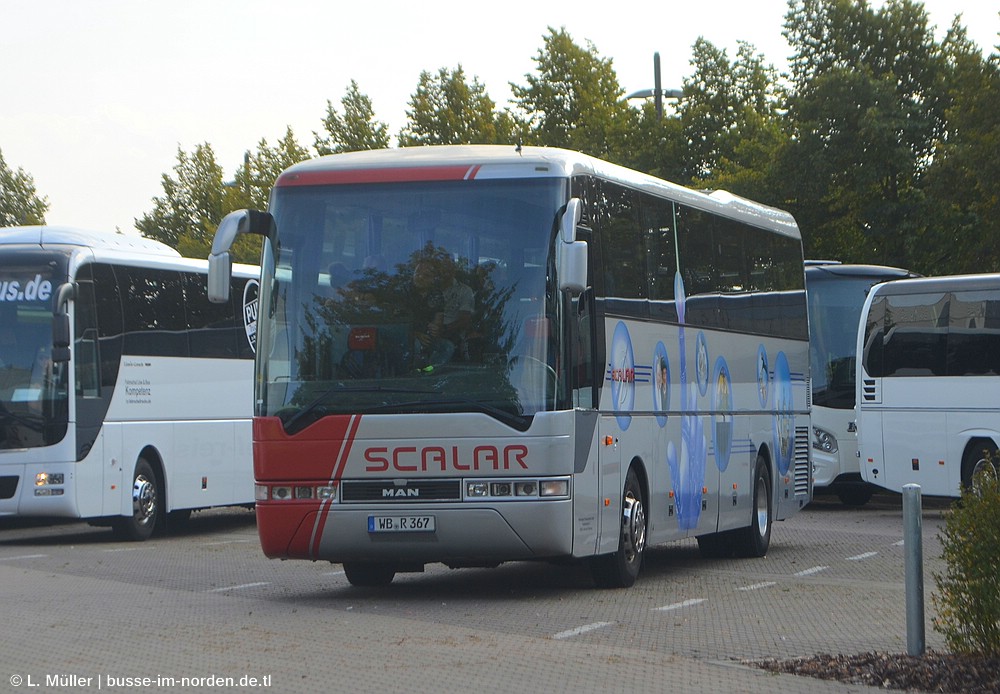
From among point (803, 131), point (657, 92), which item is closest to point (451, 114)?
point (657, 92)

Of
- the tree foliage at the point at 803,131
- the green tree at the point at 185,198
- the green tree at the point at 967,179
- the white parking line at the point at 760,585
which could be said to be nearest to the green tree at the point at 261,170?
the tree foliage at the point at 803,131

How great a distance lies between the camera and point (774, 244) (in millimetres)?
19625

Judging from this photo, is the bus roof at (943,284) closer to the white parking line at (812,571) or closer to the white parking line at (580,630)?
the white parking line at (812,571)

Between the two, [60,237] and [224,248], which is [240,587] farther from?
[60,237]

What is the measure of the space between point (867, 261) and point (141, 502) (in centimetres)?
2189

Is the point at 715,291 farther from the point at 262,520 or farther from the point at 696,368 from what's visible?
the point at 262,520

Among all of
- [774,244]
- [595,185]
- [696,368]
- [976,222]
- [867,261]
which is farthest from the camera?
[867,261]

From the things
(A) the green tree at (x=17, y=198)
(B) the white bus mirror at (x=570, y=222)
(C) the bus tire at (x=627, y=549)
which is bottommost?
(C) the bus tire at (x=627, y=549)

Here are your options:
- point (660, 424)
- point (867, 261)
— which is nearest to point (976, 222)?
point (867, 261)

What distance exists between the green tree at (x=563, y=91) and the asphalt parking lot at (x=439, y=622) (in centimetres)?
4049

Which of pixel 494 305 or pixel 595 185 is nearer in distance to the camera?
pixel 494 305

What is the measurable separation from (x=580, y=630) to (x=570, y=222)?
125 inches

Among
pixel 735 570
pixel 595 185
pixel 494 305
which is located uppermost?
pixel 595 185

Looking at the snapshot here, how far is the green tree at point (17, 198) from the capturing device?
79.6 m
